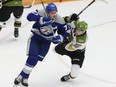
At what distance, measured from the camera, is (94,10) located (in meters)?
6.25

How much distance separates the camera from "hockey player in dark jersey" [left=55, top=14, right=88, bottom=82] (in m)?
3.20

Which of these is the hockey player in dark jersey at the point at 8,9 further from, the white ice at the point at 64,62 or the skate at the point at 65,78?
the skate at the point at 65,78

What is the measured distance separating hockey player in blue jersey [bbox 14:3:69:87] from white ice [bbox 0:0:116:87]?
0.26m

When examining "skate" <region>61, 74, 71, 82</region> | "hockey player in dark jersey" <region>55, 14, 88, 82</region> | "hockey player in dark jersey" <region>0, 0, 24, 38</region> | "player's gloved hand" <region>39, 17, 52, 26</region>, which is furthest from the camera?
"hockey player in dark jersey" <region>0, 0, 24, 38</region>

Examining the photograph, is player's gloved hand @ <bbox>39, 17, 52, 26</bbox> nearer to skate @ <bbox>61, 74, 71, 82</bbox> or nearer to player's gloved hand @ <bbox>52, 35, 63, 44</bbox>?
player's gloved hand @ <bbox>52, 35, 63, 44</bbox>

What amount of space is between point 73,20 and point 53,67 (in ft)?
2.38

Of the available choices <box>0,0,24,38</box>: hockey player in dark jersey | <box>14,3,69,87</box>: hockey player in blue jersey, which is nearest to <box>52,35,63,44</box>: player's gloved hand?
<box>14,3,69,87</box>: hockey player in blue jersey

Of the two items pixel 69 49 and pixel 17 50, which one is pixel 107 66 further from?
pixel 17 50

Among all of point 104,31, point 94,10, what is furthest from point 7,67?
point 94,10

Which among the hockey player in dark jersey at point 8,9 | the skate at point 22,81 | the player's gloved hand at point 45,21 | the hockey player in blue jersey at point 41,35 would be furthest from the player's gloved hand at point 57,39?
the hockey player in dark jersey at point 8,9

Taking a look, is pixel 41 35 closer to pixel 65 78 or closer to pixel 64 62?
pixel 65 78

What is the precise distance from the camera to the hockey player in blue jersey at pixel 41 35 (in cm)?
307

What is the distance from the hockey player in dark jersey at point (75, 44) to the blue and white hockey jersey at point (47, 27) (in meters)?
0.07

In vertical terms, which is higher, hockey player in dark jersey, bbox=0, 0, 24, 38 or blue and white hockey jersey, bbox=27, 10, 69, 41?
blue and white hockey jersey, bbox=27, 10, 69, 41
